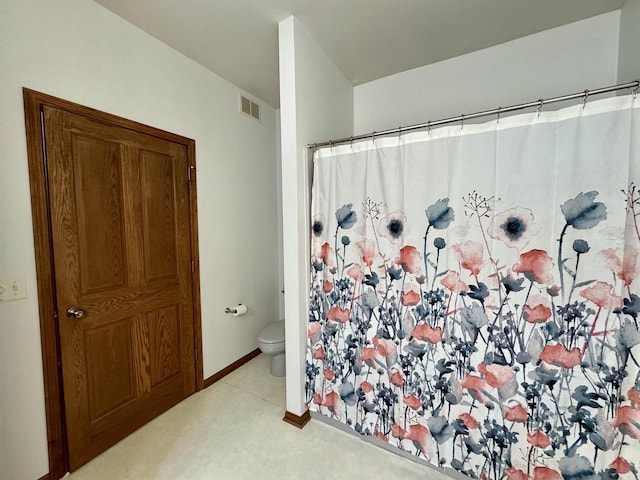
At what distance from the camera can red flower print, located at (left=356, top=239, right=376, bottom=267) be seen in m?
1.56

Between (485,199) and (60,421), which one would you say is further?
(60,421)

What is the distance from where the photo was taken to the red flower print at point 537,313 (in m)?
1.17

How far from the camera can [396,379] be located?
152 centimetres

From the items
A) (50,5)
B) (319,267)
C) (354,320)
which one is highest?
(50,5)

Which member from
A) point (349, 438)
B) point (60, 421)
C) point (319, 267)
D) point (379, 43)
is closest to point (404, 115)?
point (379, 43)

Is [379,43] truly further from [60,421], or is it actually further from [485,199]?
[60,421]

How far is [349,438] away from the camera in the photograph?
1702mm

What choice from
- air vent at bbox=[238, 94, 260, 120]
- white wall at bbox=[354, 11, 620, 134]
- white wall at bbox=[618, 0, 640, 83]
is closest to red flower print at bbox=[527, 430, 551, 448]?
white wall at bbox=[618, 0, 640, 83]

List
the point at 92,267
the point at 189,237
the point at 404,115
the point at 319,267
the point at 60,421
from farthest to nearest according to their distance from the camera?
the point at 404,115 < the point at 189,237 < the point at 319,267 < the point at 92,267 < the point at 60,421

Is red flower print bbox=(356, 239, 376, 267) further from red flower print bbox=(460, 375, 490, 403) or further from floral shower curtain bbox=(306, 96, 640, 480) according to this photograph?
red flower print bbox=(460, 375, 490, 403)

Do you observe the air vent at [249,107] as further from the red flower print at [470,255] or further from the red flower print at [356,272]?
the red flower print at [470,255]

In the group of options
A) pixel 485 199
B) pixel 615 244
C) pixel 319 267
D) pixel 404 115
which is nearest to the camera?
pixel 615 244

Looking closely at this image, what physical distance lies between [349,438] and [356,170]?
1.68m

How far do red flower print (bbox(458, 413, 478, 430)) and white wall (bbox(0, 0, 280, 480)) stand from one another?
1869mm
